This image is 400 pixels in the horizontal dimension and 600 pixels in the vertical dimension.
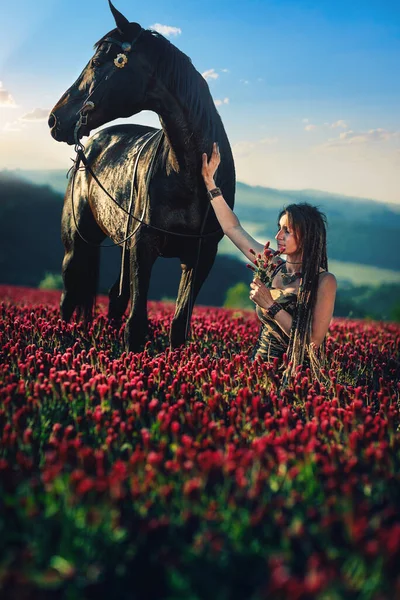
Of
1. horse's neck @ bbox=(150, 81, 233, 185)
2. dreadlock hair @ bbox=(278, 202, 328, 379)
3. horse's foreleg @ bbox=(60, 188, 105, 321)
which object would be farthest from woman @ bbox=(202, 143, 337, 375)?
horse's foreleg @ bbox=(60, 188, 105, 321)

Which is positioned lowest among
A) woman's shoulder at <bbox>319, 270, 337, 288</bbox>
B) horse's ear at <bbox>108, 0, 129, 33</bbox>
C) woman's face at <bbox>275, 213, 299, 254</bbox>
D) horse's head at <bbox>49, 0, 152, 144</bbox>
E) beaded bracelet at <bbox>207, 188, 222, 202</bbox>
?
woman's shoulder at <bbox>319, 270, 337, 288</bbox>

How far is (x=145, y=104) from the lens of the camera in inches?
206

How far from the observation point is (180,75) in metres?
5.15

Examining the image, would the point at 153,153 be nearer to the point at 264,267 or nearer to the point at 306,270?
the point at 264,267

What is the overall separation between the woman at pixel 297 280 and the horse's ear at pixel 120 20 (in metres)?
1.28

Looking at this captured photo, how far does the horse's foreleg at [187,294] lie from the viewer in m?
5.92

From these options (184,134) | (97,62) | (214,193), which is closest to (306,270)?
(214,193)

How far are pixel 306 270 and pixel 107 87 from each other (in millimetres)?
2391

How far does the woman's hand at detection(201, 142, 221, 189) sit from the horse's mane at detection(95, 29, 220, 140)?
161 millimetres

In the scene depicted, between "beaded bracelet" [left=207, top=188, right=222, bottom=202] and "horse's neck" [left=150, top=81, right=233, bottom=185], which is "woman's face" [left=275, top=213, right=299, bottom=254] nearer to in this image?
"beaded bracelet" [left=207, top=188, right=222, bottom=202]

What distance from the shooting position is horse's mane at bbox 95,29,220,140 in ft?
16.8

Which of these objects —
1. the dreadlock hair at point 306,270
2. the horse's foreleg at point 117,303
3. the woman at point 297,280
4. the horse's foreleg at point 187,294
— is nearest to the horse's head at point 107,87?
the woman at point 297,280

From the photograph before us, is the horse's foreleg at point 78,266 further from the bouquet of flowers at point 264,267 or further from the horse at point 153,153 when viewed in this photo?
the bouquet of flowers at point 264,267

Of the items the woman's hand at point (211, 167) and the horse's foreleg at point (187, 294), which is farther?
the horse's foreleg at point (187, 294)
